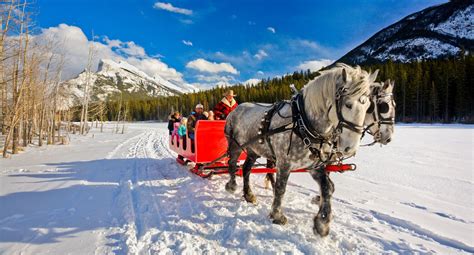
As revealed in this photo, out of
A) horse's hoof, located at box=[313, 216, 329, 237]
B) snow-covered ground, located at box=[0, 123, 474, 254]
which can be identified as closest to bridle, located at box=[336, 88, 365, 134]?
horse's hoof, located at box=[313, 216, 329, 237]

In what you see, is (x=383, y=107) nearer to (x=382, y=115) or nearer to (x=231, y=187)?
(x=382, y=115)

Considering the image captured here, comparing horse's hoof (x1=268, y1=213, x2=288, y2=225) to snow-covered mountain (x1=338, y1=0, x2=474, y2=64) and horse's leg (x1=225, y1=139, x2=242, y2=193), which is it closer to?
horse's leg (x1=225, y1=139, x2=242, y2=193)

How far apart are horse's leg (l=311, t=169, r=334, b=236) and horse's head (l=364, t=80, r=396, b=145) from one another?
2.90 ft

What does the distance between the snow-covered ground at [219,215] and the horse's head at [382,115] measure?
1.32 metres

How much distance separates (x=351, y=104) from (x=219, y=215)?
2634mm

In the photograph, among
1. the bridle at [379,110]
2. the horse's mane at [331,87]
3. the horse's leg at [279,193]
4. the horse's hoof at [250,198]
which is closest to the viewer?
the horse's mane at [331,87]

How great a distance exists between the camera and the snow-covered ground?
10.9ft

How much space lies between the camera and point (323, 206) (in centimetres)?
359

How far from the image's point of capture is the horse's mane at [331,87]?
9.89 feet

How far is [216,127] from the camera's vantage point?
688 cm

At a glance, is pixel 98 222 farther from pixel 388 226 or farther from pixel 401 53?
pixel 401 53

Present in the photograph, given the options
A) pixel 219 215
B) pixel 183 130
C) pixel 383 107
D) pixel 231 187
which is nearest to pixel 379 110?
pixel 383 107

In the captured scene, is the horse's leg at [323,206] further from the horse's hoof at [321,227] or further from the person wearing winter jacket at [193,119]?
the person wearing winter jacket at [193,119]

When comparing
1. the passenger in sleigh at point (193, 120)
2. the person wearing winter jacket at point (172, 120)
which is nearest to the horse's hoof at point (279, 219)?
the passenger in sleigh at point (193, 120)
